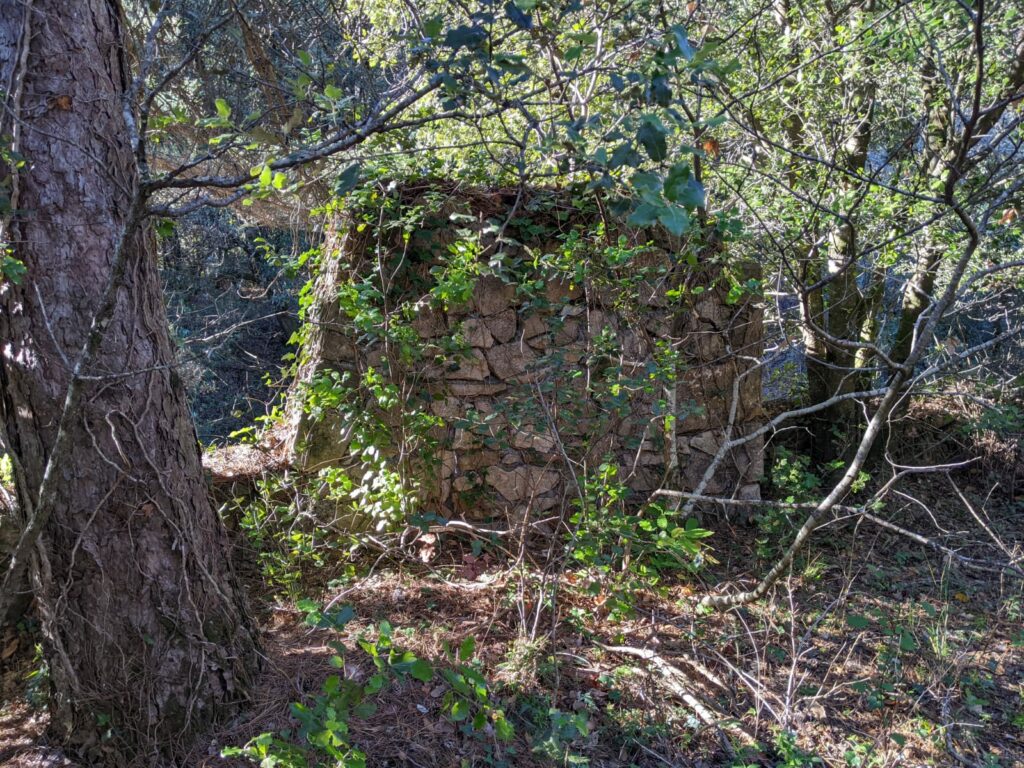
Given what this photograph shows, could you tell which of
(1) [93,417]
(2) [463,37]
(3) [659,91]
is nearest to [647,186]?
(3) [659,91]

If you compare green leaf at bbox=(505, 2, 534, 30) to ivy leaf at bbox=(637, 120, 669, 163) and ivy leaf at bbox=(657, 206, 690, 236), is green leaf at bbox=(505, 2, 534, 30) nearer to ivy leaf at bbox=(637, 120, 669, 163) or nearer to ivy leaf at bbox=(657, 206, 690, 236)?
ivy leaf at bbox=(637, 120, 669, 163)

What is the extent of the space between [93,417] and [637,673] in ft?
7.13

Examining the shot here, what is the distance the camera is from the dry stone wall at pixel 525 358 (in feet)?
11.8

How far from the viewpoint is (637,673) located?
283 cm

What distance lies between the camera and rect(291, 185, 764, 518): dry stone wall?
361 cm

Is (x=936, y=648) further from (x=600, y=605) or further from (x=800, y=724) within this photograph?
(x=600, y=605)

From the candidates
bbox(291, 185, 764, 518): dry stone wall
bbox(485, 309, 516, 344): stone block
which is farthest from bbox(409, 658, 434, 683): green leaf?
bbox(485, 309, 516, 344): stone block

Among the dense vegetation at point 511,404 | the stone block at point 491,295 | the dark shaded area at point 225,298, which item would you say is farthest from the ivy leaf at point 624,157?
the dark shaded area at point 225,298

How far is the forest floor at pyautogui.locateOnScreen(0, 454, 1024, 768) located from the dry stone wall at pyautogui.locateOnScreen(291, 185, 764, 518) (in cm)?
56

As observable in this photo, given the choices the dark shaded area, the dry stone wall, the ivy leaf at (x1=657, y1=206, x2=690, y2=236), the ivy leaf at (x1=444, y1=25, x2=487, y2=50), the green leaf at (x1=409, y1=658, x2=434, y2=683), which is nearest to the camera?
the ivy leaf at (x1=657, y1=206, x2=690, y2=236)

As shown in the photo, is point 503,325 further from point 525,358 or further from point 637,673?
point 637,673

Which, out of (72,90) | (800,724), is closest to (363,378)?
(72,90)

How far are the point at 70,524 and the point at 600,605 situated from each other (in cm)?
216

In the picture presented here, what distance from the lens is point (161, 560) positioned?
2.26 metres
